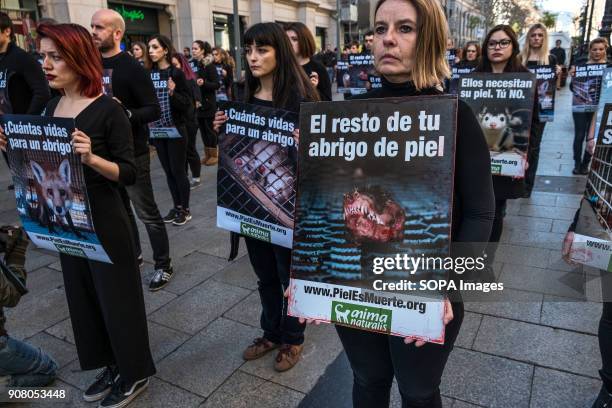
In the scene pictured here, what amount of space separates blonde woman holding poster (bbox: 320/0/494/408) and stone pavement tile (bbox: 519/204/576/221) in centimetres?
441

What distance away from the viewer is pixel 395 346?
1.66 meters

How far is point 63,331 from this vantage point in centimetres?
335

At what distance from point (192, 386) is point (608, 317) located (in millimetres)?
2213

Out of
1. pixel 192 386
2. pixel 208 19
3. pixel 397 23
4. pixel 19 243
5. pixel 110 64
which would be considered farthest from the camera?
pixel 208 19

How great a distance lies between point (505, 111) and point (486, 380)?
79.9 inches

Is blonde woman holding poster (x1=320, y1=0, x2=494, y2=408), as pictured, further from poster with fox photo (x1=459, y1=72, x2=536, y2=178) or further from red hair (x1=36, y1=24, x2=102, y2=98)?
poster with fox photo (x1=459, y1=72, x2=536, y2=178)

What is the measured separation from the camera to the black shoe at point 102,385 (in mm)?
2645

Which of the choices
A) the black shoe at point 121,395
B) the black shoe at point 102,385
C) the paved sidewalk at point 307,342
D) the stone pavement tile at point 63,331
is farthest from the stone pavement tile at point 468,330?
the stone pavement tile at point 63,331

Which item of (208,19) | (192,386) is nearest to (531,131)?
(192,386)

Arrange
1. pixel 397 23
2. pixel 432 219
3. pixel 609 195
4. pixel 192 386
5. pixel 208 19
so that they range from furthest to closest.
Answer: pixel 208 19 < pixel 192 386 < pixel 609 195 < pixel 397 23 < pixel 432 219

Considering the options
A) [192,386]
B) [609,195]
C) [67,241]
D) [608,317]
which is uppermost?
[609,195]

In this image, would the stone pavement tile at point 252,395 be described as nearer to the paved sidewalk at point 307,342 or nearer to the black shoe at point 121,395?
the paved sidewalk at point 307,342

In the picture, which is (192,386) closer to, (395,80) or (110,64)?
(395,80)

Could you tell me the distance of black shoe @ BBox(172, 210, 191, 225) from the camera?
18.5 feet
